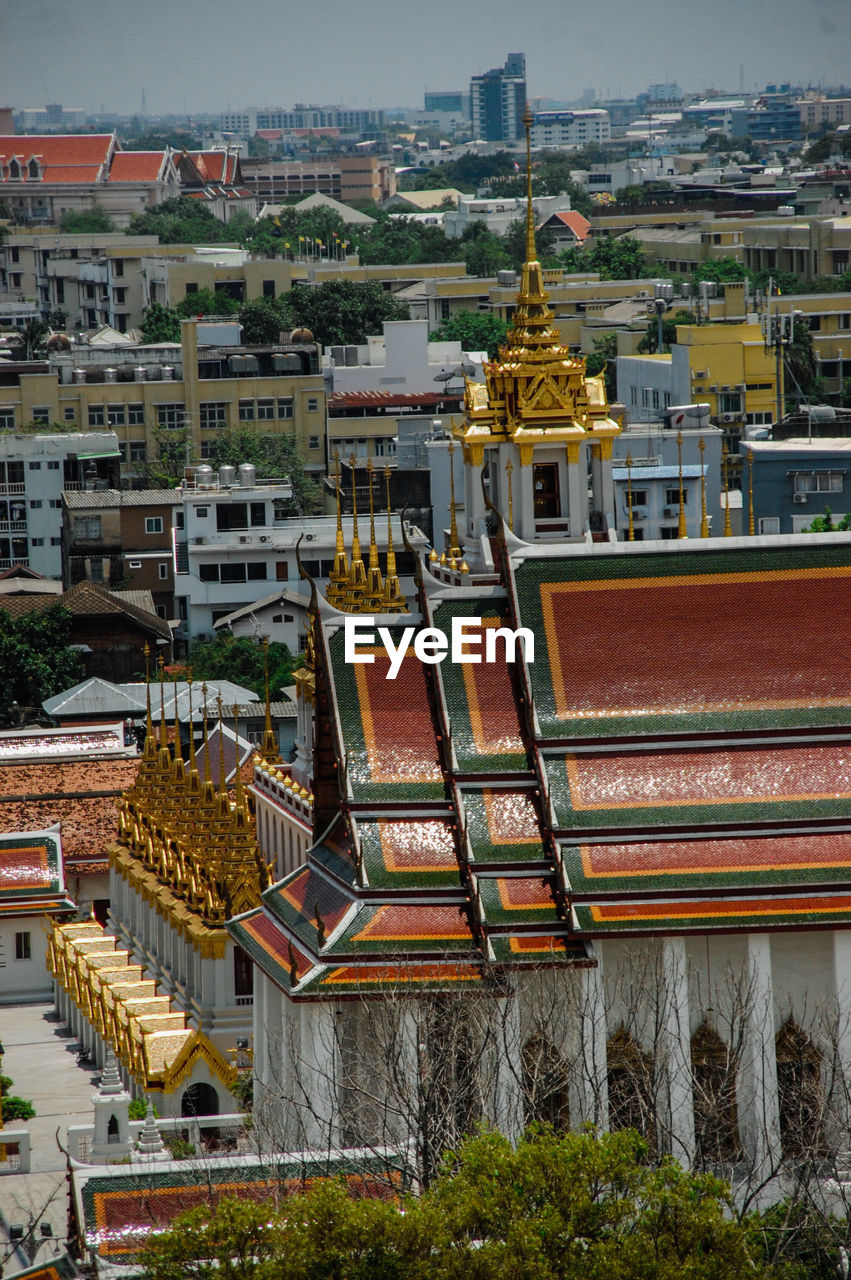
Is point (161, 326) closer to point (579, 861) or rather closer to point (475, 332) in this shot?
point (475, 332)

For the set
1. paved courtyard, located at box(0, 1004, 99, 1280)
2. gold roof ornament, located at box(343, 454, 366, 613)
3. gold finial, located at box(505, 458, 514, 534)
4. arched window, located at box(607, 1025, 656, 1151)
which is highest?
gold finial, located at box(505, 458, 514, 534)

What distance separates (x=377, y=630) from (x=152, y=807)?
18465 millimetres

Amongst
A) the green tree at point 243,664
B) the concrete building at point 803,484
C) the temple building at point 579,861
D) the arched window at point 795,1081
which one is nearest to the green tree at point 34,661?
the green tree at point 243,664

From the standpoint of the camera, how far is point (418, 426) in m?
124

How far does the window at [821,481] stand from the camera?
99812 millimetres

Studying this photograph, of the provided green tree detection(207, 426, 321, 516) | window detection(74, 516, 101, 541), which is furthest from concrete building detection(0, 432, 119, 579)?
green tree detection(207, 426, 321, 516)

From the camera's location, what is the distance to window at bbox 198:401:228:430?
471 feet

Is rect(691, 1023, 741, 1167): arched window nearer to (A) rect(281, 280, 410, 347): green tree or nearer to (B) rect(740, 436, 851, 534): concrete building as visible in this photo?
(B) rect(740, 436, 851, 534): concrete building

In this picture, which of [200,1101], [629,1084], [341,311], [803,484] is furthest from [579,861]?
[341,311]

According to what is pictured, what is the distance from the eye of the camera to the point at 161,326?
17312cm

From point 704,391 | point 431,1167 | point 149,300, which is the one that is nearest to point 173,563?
point 704,391

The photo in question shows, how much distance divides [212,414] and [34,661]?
51446mm

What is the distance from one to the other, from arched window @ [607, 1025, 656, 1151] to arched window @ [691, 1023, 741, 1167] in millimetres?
799

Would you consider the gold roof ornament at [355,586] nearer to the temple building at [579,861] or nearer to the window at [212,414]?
the temple building at [579,861]
